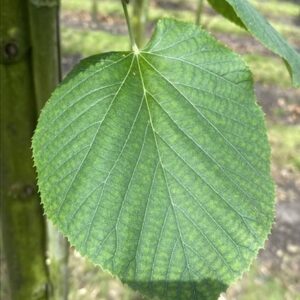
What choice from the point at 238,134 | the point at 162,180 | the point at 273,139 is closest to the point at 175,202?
the point at 162,180

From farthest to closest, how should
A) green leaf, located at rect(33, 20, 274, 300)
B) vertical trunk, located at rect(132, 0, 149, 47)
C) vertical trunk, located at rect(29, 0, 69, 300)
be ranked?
vertical trunk, located at rect(132, 0, 149, 47)
vertical trunk, located at rect(29, 0, 69, 300)
green leaf, located at rect(33, 20, 274, 300)

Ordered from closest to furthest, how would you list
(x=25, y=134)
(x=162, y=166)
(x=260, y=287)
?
(x=162, y=166)
(x=25, y=134)
(x=260, y=287)

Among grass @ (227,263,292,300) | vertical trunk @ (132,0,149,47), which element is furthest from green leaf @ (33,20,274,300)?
grass @ (227,263,292,300)

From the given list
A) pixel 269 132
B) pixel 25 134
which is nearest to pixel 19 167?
pixel 25 134

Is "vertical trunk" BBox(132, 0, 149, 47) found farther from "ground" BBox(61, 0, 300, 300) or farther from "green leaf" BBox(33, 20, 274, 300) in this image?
"green leaf" BBox(33, 20, 274, 300)

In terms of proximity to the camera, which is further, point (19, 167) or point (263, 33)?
point (19, 167)

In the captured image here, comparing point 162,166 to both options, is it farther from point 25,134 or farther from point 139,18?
point 139,18
